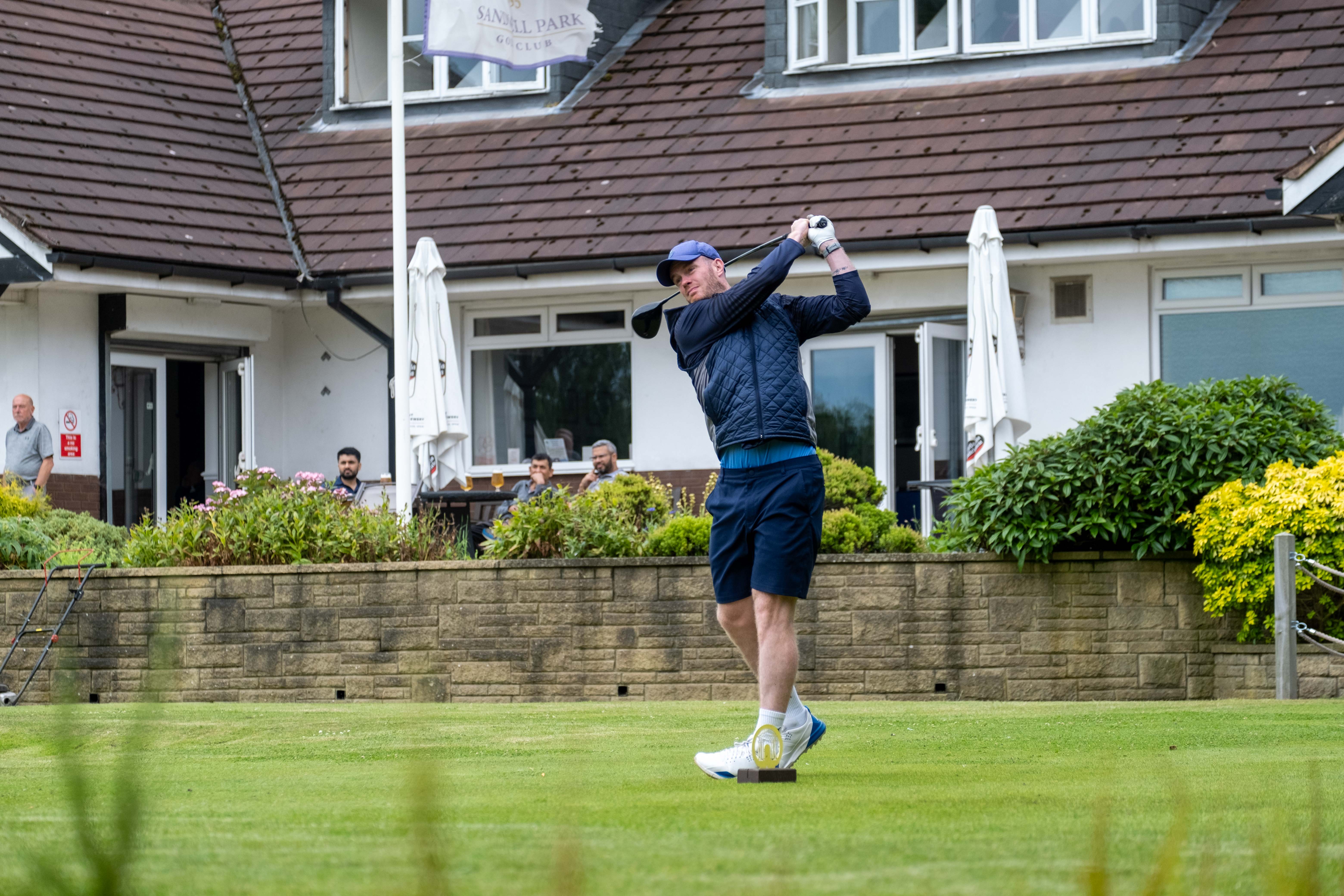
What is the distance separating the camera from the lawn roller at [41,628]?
41.9ft

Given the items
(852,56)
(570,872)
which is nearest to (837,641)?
(852,56)

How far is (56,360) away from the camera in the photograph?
688 inches

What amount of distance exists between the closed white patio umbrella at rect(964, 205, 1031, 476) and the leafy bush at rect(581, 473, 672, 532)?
7.45ft

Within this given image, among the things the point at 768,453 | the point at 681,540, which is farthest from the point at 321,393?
the point at 768,453

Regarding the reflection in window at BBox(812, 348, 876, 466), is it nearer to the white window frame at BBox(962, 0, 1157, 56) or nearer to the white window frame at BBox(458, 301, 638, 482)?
the white window frame at BBox(458, 301, 638, 482)

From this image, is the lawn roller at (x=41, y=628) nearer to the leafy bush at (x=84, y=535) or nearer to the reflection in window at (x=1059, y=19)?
the leafy bush at (x=84, y=535)

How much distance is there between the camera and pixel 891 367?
56.3 feet

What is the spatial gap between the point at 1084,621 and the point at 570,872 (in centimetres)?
984

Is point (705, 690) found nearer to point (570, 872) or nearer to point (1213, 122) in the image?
point (1213, 122)

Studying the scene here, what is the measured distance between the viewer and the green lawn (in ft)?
13.0

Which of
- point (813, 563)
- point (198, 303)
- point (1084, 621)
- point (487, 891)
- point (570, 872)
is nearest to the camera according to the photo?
point (570, 872)

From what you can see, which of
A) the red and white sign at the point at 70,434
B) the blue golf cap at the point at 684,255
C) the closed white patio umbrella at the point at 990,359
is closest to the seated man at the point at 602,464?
the closed white patio umbrella at the point at 990,359

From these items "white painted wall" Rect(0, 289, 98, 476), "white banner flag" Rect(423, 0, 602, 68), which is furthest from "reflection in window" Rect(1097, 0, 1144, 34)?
"white painted wall" Rect(0, 289, 98, 476)

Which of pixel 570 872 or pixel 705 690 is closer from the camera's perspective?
pixel 570 872
